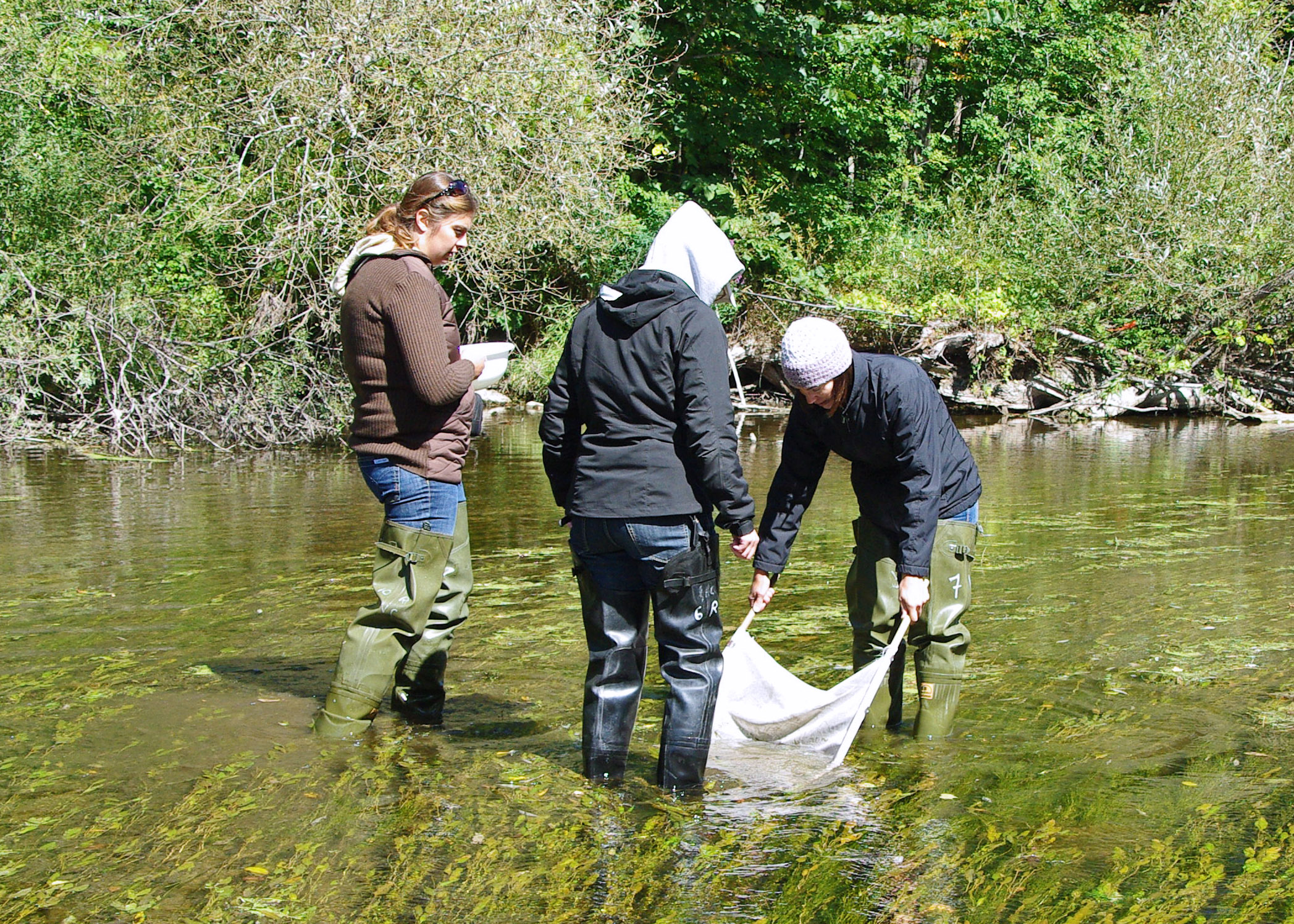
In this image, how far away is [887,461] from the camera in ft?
14.0

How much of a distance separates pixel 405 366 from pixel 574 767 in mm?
1535

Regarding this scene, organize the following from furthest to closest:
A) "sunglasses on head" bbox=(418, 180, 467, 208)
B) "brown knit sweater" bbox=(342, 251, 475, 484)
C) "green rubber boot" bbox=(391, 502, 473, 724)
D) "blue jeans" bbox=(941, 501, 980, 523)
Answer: "green rubber boot" bbox=(391, 502, 473, 724)
"blue jeans" bbox=(941, 501, 980, 523)
"sunglasses on head" bbox=(418, 180, 467, 208)
"brown knit sweater" bbox=(342, 251, 475, 484)

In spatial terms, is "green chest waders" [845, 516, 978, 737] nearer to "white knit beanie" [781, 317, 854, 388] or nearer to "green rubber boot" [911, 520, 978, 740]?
"green rubber boot" [911, 520, 978, 740]

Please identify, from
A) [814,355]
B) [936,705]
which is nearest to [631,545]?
[814,355]

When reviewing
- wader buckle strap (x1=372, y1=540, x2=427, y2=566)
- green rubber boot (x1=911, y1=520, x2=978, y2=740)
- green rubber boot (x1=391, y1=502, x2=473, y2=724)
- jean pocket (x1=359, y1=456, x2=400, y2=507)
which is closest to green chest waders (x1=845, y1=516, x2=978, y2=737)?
green rubber boot (x1=911, y1=520, x2=978, y2=740)

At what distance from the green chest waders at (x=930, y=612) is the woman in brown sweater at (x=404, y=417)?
1.51 meters

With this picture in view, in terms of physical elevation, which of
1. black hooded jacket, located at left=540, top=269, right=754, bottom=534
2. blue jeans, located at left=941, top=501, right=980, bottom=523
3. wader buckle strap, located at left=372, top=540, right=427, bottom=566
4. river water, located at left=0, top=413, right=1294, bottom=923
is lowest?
river water, located at left=0, top=413, right=1294, bottom=923

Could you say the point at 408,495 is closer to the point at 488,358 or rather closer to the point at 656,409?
the point at 488,358

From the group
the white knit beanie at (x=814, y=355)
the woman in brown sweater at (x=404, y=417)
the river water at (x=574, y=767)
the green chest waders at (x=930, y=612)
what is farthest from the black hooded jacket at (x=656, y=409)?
the river water at (x=574, y=767)

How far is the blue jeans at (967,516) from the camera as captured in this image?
174 inches

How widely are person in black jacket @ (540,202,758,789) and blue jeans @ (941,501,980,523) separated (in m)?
0.85

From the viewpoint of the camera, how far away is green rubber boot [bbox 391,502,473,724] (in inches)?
181

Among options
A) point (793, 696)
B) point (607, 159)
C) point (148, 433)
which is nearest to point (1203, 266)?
point (607, 159)

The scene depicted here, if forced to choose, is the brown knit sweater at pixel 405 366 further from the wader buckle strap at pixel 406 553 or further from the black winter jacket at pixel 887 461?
the black winter jacket at pixel 887 461
